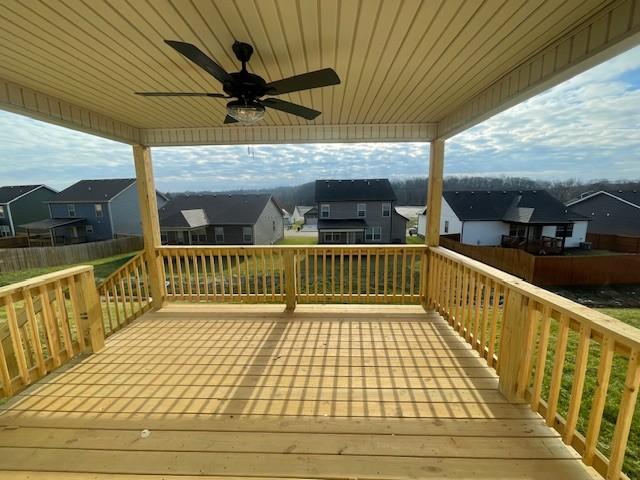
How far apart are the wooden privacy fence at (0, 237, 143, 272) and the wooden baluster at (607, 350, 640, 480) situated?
19166mm

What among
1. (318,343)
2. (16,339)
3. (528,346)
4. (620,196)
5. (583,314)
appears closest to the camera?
(583,314)

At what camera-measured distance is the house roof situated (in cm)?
1600

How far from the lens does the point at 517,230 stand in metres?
16.8

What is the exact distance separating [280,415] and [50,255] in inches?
684

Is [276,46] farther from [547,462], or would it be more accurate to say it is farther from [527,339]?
[547,462]

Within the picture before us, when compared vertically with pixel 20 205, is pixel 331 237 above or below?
below

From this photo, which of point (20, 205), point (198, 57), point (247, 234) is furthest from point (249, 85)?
point (20, 205)

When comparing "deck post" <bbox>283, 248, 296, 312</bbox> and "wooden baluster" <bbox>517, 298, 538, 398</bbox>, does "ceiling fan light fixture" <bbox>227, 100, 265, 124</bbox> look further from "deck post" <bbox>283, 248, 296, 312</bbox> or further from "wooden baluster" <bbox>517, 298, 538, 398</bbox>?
"wooden baluster" <bbox>517, 298, 538, 398</bbox>

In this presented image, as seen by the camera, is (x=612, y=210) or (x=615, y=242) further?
(x=612, y=210)

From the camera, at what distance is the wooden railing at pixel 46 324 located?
7.52 feet

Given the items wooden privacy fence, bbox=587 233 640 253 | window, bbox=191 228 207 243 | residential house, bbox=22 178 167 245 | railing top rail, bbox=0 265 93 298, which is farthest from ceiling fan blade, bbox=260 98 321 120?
residential house, bbox=22 178 167 245

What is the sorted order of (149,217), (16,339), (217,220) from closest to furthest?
(16,339)
(149,217)
(217,220)

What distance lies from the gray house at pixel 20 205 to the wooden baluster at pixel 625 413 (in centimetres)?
3125

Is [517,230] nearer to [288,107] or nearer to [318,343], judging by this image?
[318,343]
